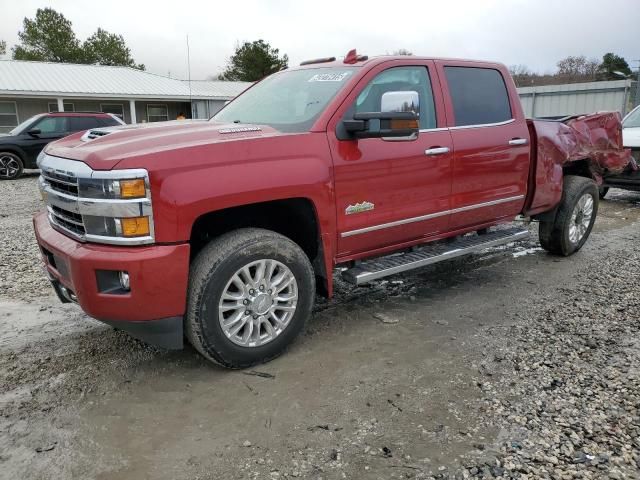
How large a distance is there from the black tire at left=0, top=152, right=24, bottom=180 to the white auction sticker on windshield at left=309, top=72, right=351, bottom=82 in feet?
38.9

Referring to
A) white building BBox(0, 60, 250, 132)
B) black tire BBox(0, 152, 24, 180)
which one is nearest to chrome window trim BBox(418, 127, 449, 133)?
black tire BBox(0, 152, 24, 180)

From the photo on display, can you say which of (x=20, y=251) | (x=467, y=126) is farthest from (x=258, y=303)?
(x=20, y=251)

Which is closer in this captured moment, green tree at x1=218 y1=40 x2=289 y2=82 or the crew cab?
the crew cab

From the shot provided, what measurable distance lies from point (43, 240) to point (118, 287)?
2.70 feet

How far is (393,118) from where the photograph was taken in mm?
3412

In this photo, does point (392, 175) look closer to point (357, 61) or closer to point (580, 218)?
point (357, 61)

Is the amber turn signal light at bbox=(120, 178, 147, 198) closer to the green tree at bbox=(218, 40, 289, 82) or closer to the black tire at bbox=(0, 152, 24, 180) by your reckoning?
the black tire at bbox=(0, 152, 24, 180)

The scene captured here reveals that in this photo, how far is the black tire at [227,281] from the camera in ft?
10.1

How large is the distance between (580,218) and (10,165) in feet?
42.9

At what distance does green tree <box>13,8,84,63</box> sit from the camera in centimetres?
4816

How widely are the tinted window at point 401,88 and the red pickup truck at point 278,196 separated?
0.01 m

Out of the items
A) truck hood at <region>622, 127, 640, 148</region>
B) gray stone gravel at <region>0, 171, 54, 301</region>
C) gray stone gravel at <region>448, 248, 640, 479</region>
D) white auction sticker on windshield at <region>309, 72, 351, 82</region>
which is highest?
white auction sticker on windshield at <region>309, 72, 351, 82</region>

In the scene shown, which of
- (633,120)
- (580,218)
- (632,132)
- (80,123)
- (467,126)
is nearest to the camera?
(467,126)

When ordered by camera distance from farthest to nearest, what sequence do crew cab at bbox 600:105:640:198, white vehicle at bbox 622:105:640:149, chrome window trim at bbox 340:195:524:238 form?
1. white vehicle at bbox 622:105:640:149
2. crew cab at bbox 600:105:640:198
3. chrome window trim at bbox 340:195:524:238
